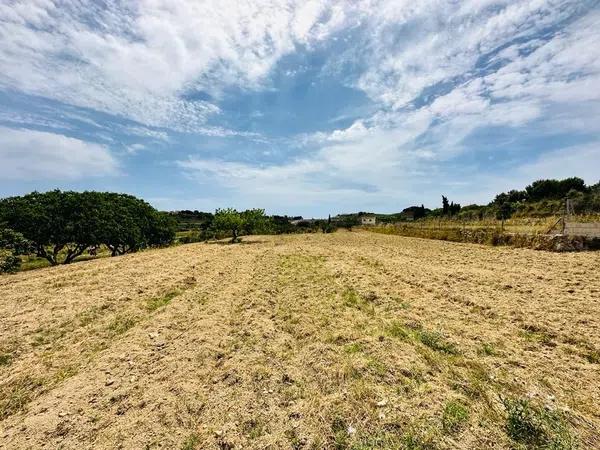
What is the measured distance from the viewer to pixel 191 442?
4.45 metres

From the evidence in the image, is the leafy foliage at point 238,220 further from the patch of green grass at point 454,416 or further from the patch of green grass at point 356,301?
the patch of green grass at point 454,416

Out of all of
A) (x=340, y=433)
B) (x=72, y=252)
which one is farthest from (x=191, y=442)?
(x=72, y=252)

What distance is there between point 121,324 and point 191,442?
691 cm

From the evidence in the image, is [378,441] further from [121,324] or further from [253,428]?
[121,324]

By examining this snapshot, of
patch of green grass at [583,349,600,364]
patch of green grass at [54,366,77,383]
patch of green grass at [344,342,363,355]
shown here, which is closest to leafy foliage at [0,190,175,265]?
patch of green grass at [54,366,77,383]

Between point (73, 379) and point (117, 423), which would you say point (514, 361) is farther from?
point (73, 379)

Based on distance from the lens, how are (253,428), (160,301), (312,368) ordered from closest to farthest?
(253,428), (312,368), (160,301)

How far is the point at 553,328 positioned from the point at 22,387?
476 inches

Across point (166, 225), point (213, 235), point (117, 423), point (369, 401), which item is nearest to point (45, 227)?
point (166, 225)

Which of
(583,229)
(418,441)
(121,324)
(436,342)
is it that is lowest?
(121,324)

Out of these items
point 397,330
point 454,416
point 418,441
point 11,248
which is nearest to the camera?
point 418,441

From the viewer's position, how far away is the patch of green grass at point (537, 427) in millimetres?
3967

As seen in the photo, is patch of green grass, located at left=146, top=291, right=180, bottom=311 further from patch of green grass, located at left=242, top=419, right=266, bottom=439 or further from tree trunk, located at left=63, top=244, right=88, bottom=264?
tree trunk, located at left=63, top=244, right=88, bottom=264

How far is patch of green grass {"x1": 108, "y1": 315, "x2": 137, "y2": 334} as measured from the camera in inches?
376
